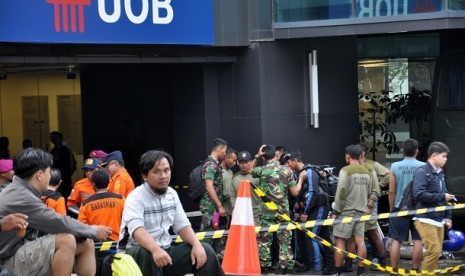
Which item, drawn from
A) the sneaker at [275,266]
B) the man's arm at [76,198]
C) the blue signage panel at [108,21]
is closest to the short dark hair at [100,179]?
the man's arm at [76,198]

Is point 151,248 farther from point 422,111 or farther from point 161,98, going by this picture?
point 422,111

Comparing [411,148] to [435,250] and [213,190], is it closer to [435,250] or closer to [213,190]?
[435,250]

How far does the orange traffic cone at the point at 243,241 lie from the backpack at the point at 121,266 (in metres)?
2.60

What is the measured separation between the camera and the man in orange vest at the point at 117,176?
12.3 m

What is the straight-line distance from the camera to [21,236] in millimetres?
7328

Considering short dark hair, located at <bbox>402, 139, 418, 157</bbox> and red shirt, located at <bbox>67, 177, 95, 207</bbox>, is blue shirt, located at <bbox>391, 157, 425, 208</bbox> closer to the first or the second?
short dark hair, located at <bbox>402, 139, 418, 157</bbox>

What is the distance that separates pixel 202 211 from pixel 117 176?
183cm

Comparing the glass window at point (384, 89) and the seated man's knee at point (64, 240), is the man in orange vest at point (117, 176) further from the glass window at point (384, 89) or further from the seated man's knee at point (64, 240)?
the glass window at point (384, 89)

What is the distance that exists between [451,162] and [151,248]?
35.4ft

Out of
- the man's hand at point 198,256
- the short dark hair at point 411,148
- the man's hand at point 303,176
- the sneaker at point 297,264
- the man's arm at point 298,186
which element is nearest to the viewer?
the man's hand at point 198,256

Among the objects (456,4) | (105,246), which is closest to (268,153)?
(105,246)

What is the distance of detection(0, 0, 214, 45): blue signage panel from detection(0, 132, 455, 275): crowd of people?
87.5 inches

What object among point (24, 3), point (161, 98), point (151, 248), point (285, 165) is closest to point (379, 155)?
point (161, 98)

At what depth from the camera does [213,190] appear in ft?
44.4
